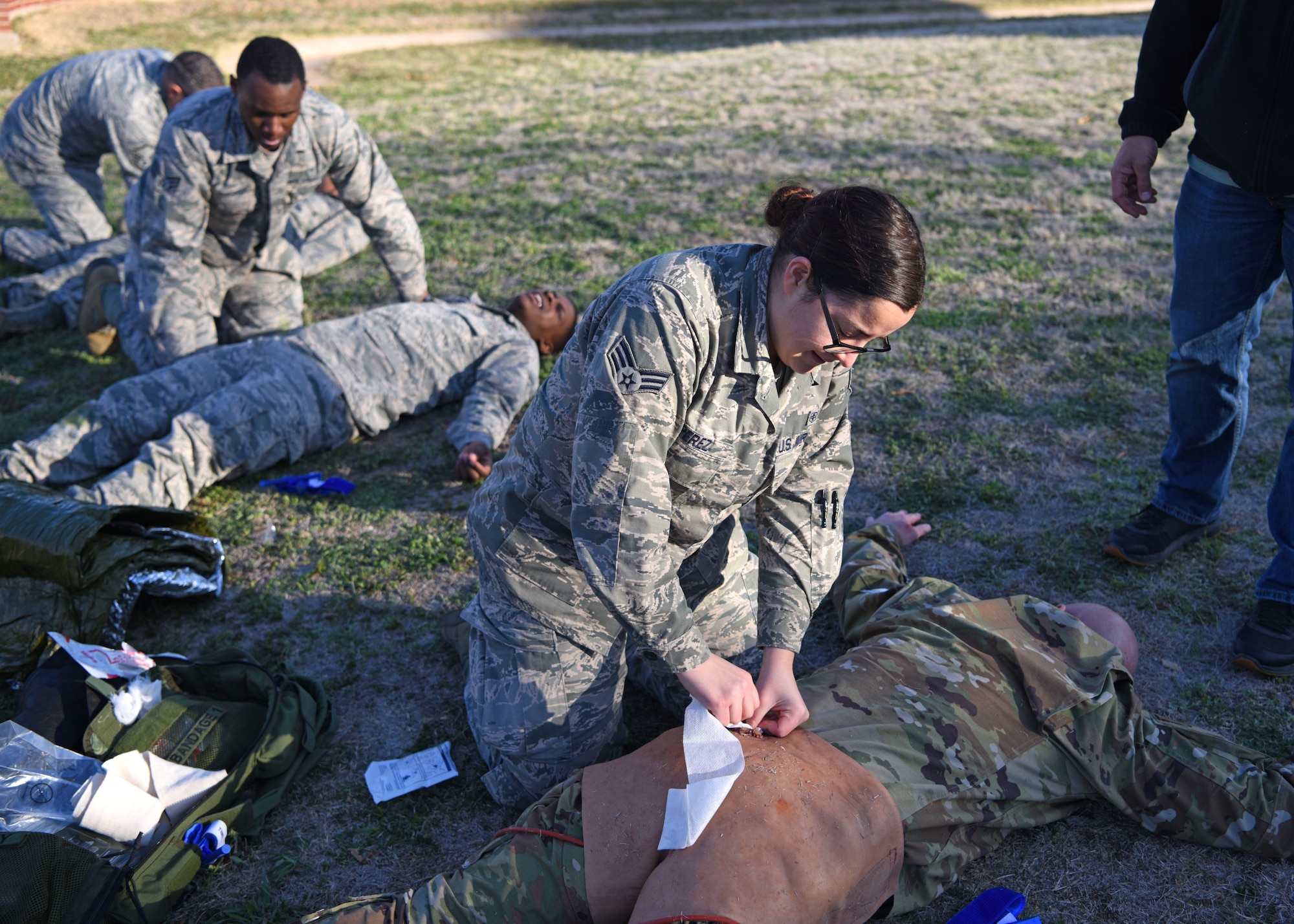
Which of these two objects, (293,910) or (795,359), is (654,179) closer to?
(795,359)

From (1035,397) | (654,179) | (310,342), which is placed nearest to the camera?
(310,342)

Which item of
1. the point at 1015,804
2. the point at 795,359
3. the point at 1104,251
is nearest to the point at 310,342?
the point at 795,359

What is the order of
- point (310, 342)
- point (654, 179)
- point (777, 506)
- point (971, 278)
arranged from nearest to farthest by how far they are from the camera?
point (777, 506), point (310, 342), point (971, 278), point (654, 179)

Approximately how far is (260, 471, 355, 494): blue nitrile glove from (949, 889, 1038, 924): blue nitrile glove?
2900 millimetres

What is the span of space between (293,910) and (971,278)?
16.7 ft

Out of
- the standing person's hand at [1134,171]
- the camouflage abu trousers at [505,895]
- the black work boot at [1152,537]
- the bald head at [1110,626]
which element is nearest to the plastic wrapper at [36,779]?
the camouflage abu trousers at [505,895]

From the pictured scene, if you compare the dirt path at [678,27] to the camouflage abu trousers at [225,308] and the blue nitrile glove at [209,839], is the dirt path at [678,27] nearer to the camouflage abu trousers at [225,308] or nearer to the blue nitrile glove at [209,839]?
the camouflage abu trousers at [225,308]

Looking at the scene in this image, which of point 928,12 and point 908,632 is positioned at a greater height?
point 928,12

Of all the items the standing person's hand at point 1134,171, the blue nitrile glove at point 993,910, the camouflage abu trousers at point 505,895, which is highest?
the standing person's hand at point 1134,171

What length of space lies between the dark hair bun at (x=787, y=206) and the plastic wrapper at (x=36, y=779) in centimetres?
222

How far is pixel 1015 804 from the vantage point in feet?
7.97

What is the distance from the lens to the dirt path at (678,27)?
14.6 m

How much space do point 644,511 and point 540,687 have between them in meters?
0.76

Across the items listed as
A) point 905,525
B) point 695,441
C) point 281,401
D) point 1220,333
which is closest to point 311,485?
point 281,401
